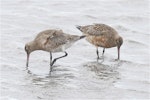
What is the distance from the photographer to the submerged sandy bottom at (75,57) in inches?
420

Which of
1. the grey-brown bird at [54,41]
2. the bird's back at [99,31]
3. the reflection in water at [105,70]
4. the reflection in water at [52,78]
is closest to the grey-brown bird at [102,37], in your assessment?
the bird's back at [99,31]

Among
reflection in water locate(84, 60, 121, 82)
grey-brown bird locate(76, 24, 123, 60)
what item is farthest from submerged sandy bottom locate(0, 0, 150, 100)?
grey-brown bird locate(76, 24, 123, 60)

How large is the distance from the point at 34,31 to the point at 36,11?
2070 mm

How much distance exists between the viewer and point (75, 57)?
43.4 ft

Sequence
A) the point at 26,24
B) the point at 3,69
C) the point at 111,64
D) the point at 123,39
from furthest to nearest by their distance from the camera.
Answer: the point at 26,24, the point at 123,39, the point at 111,64, the point at 3,69

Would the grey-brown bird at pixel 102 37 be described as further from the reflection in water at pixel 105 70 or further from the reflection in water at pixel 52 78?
the reflection in water at pixel 52 78

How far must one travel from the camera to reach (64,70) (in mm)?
12203

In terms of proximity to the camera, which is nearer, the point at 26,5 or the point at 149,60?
the point at 149,60

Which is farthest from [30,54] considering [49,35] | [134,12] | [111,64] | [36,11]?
[134,12]

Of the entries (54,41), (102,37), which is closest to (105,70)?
(54,41)

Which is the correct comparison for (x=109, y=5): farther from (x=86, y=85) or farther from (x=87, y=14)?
(x=86, y=85)

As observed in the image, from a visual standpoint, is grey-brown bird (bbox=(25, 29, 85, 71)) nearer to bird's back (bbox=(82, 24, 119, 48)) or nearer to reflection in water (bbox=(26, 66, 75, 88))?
reflection in water (bbox=(26, 66, 75, 88))

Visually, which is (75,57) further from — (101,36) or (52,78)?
(52,78)

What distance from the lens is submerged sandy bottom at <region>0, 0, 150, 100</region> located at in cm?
1067
